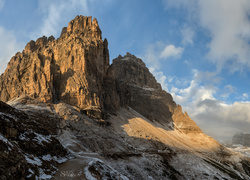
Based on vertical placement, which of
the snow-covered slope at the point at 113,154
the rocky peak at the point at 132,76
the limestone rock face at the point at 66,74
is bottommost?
the snow-covered slope at the point at 113,154

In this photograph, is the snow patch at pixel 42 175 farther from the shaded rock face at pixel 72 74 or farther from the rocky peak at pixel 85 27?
the rocky peak at pixel 85 27

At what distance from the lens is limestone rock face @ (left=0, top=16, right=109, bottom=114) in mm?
82750

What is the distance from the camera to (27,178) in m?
13.6

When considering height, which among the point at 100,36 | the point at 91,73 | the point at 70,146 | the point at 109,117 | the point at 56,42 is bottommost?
the point at 70,146

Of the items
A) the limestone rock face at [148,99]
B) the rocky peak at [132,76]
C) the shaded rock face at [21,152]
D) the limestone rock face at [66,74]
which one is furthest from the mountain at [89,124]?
the rocky peak at [132,76]

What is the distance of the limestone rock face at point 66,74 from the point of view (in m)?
82.8

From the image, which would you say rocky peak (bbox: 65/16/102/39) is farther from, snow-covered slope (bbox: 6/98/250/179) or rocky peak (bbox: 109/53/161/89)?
rocky peak (bbox: 109/53/161/89)

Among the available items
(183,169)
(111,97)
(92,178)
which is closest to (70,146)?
(92,178)

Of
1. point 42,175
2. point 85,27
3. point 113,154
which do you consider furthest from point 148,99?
point 42,175

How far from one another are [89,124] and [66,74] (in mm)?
35667

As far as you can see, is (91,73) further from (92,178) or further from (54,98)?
(92,178)

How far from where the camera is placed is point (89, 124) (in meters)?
66.9

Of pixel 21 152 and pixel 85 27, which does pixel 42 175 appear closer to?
pixel 21 152

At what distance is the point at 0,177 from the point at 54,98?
72841mm
